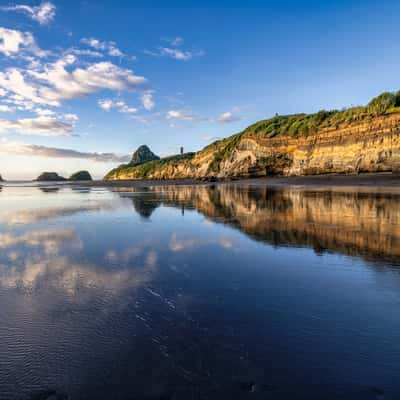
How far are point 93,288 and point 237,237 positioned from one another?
17.2 ft

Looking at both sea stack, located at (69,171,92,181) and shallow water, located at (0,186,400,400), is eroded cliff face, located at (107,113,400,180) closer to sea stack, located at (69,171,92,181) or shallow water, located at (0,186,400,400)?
shallow water, located at (0,186,400,400)

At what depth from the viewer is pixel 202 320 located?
3791 millimetres

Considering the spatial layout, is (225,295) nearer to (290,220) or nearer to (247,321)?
(247,321)

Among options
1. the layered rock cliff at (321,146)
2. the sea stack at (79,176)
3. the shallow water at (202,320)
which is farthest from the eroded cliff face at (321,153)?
the sea stack at (79,176)

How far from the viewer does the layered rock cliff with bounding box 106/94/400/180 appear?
3647cm

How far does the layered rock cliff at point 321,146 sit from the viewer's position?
120 ft

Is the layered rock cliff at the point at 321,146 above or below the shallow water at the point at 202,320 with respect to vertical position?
above

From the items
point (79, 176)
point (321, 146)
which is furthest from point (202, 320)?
point (79, 176)

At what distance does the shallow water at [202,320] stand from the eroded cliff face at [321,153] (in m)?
34.5

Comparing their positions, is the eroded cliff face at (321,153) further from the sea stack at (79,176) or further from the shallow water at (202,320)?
the sea stack at (79,176)

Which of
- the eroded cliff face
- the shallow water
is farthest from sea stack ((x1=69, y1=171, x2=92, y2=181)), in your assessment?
the shallow water

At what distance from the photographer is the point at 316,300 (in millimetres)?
4383

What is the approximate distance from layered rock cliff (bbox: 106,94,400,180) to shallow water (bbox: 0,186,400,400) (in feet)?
114

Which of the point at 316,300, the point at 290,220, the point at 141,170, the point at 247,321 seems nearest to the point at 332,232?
the point at 290,220
